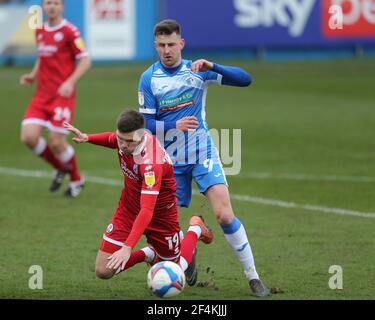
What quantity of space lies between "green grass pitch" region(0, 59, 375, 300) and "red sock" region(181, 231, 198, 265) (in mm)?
306

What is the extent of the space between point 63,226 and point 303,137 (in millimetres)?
8277

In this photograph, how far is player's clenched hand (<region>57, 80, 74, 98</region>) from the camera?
12430mm

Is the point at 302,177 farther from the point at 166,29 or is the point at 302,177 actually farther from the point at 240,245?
the point at 166,29

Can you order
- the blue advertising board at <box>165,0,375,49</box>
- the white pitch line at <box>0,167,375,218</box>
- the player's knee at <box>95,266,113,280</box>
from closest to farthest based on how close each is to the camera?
the player's knee at <box>95,266,113,280</box>, the white pitch line at <box>0,167,375,218</box>, the blue advertising board at <box>165,0,375,49</box>

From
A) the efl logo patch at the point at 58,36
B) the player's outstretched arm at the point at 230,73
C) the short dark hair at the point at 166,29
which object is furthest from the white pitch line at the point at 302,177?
the short dark hair at the point at 166,29

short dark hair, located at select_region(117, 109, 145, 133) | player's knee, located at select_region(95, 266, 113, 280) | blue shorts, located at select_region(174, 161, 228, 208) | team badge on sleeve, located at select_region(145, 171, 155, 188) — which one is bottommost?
player's knee, located at select_region(95, 266, 113, 280)

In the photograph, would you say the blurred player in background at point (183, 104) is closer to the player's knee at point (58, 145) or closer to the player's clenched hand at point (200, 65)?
the player's clenched hand at point (200, 65)

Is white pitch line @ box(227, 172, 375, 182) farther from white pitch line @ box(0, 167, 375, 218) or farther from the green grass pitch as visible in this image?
white pitch line @ box(0, 167, 375, 218)

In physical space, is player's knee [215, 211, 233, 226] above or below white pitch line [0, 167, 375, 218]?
above

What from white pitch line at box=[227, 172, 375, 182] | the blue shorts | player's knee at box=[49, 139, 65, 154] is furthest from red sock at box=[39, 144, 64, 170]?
the blue shorts

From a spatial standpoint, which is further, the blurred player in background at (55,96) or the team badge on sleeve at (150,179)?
the blurred player in background at (55,96)

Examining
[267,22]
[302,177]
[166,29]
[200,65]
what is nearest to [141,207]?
[200,65]

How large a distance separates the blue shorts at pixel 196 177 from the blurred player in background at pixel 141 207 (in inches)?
10.3

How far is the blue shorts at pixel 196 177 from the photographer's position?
8.30m
